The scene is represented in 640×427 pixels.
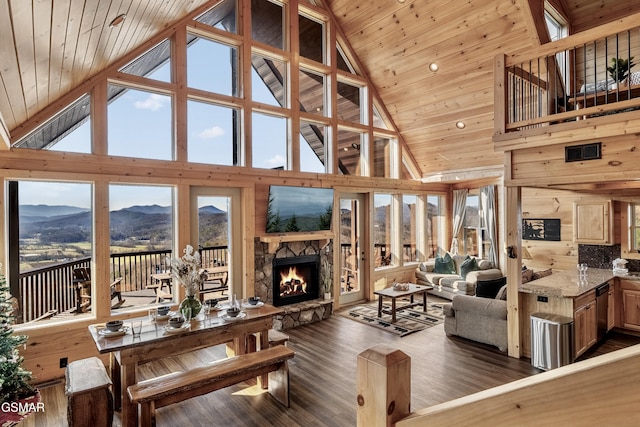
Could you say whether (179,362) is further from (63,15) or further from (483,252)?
(483,252)

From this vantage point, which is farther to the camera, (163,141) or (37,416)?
(163,141)

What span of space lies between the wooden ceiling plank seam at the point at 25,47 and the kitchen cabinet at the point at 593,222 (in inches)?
298

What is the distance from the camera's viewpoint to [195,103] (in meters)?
5.53

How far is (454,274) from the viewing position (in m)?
8.17

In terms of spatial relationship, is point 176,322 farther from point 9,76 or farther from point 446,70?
point 446,70

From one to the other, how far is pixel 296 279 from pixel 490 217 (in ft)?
16.3

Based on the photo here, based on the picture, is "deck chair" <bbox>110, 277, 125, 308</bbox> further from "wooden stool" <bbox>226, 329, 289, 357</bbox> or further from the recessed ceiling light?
the recessed ceiling light

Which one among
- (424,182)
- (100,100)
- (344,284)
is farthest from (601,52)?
(100,100)

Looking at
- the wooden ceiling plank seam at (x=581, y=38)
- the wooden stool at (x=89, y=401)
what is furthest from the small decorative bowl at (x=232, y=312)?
the wooden ceiling plank seam at (x=581, y=38)

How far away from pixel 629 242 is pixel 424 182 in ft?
13.5

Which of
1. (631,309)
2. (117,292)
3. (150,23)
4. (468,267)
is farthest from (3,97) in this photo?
(631,309)

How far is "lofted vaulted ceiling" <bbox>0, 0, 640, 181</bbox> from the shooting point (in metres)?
2.73

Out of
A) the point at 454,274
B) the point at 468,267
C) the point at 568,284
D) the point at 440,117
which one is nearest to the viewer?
the point at 568,284

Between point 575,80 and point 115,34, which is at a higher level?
point 115,34
